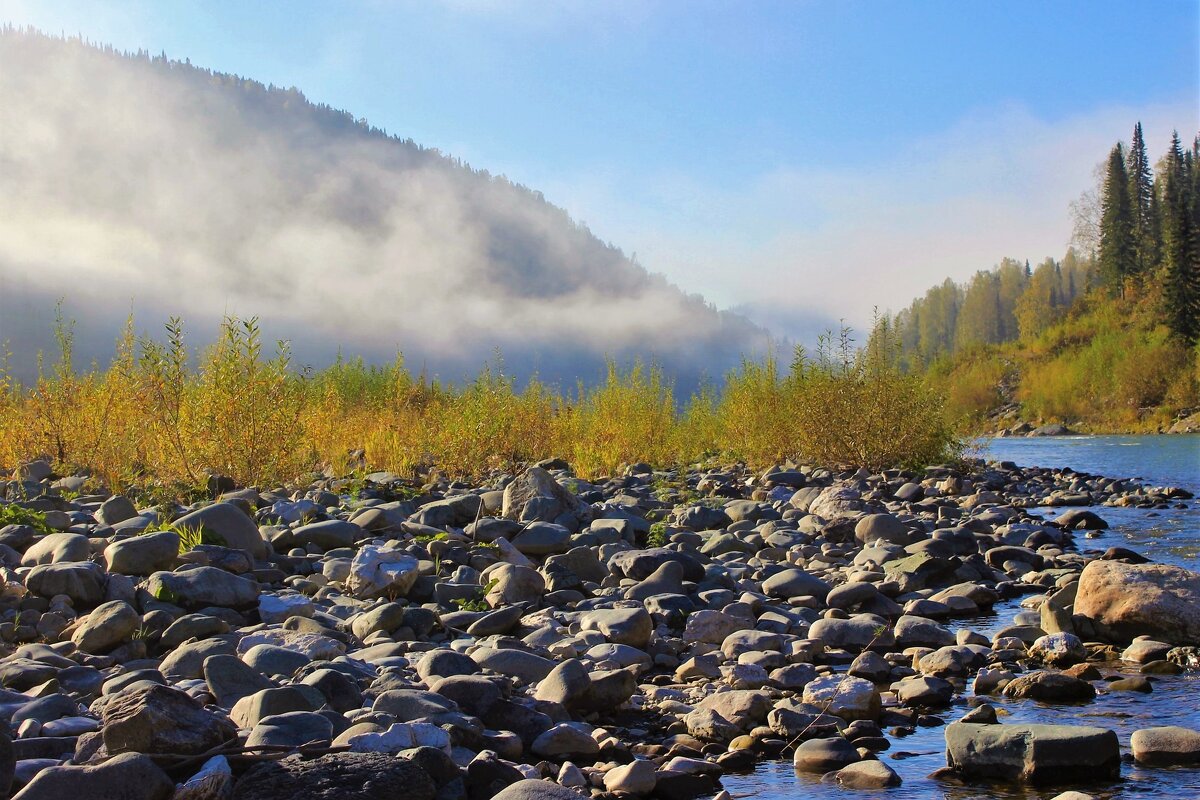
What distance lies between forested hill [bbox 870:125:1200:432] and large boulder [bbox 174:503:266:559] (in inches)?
1067

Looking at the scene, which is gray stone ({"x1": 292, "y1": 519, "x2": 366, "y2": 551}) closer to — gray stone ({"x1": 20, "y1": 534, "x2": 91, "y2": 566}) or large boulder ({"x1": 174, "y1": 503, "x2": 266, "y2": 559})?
large boulder ({"x1": 174, "y1": 503, "x2": 266, "y2": 559})

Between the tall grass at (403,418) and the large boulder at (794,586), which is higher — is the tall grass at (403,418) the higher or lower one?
the higher one

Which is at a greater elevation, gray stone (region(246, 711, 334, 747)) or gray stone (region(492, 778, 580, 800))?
gray stone (region(246, 711, 334, 747))

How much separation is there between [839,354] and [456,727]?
11.8 meters

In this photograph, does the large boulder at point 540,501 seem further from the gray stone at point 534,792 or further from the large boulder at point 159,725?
the gray stone at point 534,792

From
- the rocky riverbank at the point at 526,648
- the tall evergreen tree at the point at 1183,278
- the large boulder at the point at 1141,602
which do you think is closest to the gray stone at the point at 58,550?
the rocky riverbank at the point at 526,648

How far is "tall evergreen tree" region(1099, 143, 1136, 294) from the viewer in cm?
6197

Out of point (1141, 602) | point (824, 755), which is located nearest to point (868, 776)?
point (824, 755)

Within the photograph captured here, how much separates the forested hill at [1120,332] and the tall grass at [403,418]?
1644 centimetres

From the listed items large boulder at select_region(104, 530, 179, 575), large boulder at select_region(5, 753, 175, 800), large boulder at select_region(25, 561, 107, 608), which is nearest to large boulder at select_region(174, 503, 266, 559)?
large boulder at select_region(104, 530, 179, 575)

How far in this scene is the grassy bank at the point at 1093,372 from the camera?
44281mm

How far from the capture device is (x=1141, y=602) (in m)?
4.98

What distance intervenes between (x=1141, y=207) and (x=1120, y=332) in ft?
58.7

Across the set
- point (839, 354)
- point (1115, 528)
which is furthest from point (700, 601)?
point (839, 354)
